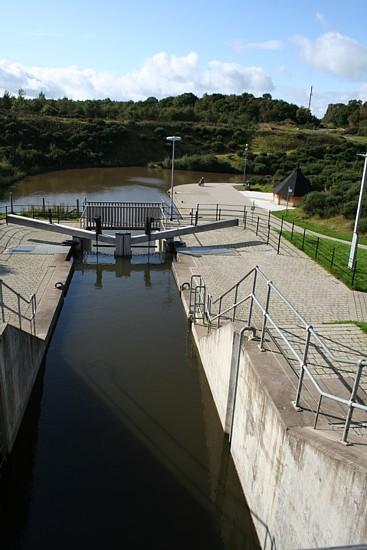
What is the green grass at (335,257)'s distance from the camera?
14923 millimetres

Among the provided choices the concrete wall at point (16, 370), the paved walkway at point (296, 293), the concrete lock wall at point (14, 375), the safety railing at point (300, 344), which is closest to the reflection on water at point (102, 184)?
the paved walkway at point (296, 293)

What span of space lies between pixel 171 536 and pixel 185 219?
19.4 meters

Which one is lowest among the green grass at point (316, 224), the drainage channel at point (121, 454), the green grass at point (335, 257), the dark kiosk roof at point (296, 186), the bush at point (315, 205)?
the drainage channel at point (121, 454)

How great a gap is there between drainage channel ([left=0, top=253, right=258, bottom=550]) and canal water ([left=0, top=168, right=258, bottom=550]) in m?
0.02

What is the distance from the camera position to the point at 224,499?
7461 millimetres

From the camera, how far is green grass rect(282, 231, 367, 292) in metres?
14.9

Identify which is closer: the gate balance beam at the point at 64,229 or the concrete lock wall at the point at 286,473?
the concrete lock wall at the point at 286,473

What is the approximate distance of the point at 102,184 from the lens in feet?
156

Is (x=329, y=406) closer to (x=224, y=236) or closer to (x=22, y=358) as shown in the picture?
(x=22, y=358)

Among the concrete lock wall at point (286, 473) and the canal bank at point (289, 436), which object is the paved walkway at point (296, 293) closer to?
the canal bank at point (289, 436)

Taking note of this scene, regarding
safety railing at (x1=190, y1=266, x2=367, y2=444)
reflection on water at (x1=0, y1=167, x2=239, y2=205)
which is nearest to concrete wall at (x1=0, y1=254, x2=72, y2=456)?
safety railing at (x1=190, y1=266, x2=367, y2=444)

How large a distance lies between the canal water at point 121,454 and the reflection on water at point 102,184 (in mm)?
25536

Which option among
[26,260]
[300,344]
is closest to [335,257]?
[300,344]

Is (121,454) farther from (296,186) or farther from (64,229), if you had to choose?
(296,186)
